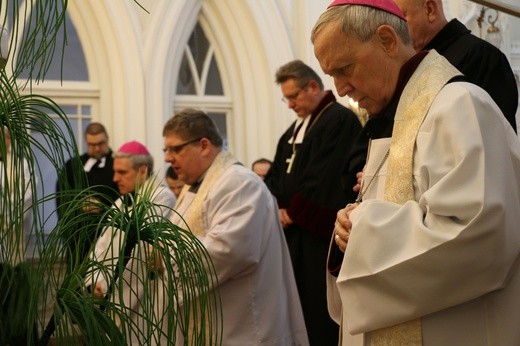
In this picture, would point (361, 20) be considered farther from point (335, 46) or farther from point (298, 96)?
point (298, 96)

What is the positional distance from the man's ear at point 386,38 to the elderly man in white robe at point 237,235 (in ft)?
6.07

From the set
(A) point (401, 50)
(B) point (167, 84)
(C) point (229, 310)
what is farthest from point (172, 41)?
(A) point (401, 50)

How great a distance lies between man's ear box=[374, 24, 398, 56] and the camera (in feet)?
8.74

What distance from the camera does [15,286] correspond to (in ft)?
7.30

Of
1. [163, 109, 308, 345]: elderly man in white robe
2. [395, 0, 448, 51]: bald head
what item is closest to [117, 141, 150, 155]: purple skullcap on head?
[163, 109, 308, 345]: elderly man in white robe

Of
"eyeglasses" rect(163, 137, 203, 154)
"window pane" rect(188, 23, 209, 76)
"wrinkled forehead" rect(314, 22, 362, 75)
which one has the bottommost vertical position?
"eyeglasses" rect(163, 137, 203, 154)

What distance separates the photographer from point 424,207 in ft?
8.02

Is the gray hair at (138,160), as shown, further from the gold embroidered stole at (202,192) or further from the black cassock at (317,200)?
the gold embroidered stole at (202,192)

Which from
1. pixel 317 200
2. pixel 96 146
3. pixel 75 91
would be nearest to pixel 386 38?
pixel 317 200

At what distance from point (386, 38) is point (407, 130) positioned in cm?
26

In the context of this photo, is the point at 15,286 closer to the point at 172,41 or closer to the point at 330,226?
the point at 330,226

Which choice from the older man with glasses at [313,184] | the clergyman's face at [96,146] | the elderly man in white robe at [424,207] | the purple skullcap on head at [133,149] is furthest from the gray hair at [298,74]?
the clergyman's face at [96,146]

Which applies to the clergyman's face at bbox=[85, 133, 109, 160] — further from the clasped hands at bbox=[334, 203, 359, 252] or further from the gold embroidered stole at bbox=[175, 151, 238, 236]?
the clasped hands at bbox=[334, 203, 359, 252]

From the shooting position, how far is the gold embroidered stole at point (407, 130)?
2568mm
